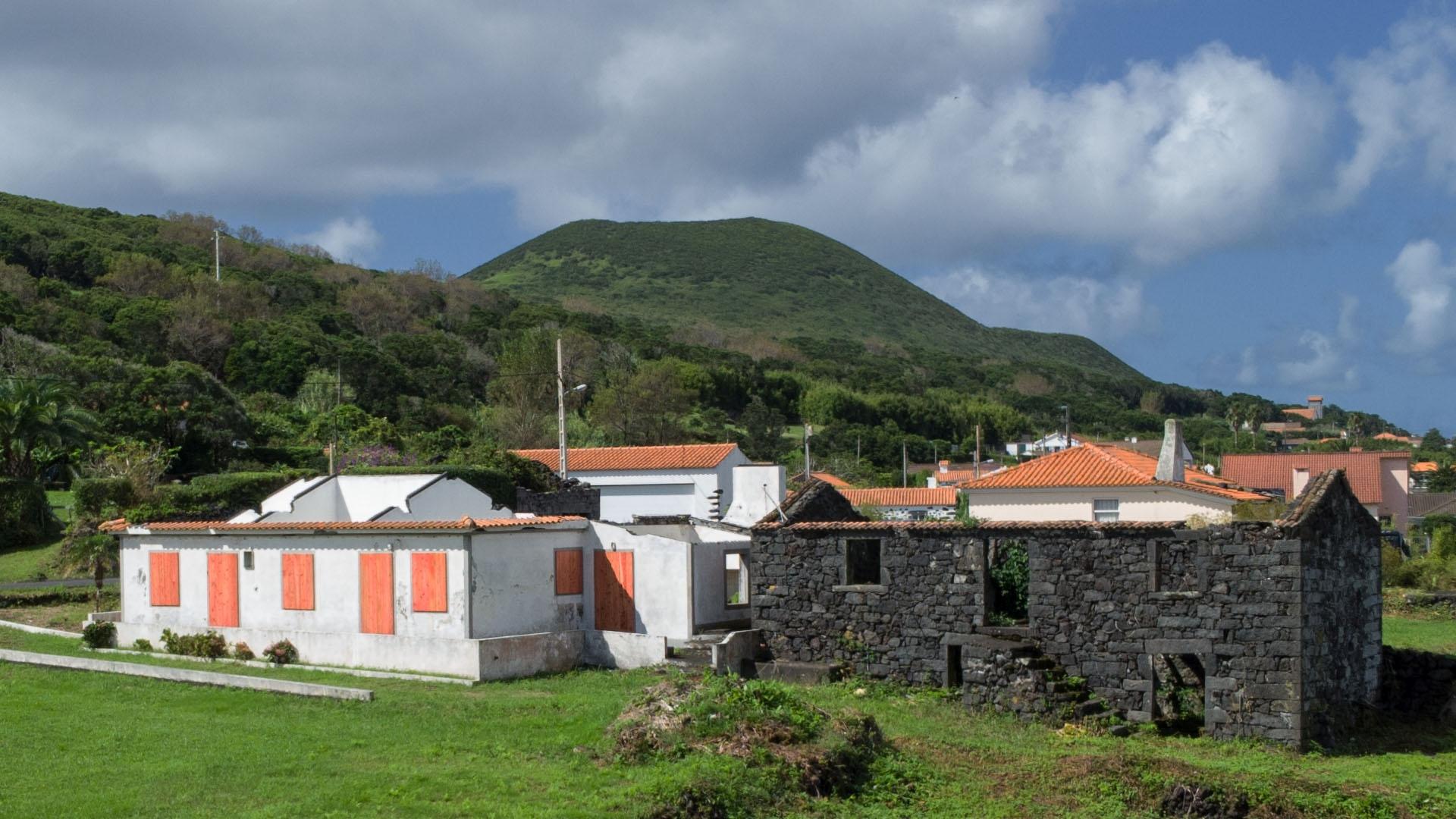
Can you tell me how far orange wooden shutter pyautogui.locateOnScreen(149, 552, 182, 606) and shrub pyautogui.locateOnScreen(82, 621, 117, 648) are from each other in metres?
0.92

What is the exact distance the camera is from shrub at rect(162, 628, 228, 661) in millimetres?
22609

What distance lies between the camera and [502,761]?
45.7 ft

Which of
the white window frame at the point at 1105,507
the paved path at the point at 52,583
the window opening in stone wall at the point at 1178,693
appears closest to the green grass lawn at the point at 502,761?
the window opening in stone wall at the point at 1178,693

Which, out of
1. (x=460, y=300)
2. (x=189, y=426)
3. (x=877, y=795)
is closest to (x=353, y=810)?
(x=877, y=795)

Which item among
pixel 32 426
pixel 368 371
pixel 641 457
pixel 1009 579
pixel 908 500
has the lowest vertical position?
pixel 908 500

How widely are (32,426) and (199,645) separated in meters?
22.5

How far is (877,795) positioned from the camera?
14344 millimetres

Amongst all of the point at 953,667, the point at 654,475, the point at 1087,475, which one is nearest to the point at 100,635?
the point at 953,667

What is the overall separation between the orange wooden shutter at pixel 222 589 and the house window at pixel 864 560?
11.3 meters

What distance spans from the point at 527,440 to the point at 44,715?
50455 mm

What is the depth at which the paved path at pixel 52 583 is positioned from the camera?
30.8m

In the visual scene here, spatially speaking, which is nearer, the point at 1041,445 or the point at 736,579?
the point at 736,579

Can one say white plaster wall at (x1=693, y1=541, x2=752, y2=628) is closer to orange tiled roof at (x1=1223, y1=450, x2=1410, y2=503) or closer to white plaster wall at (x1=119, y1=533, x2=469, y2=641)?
white plaster wall at (x1=119, y1=533, x2=469, y2=641)

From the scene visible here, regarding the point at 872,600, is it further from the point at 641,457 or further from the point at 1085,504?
the point at 641,457
